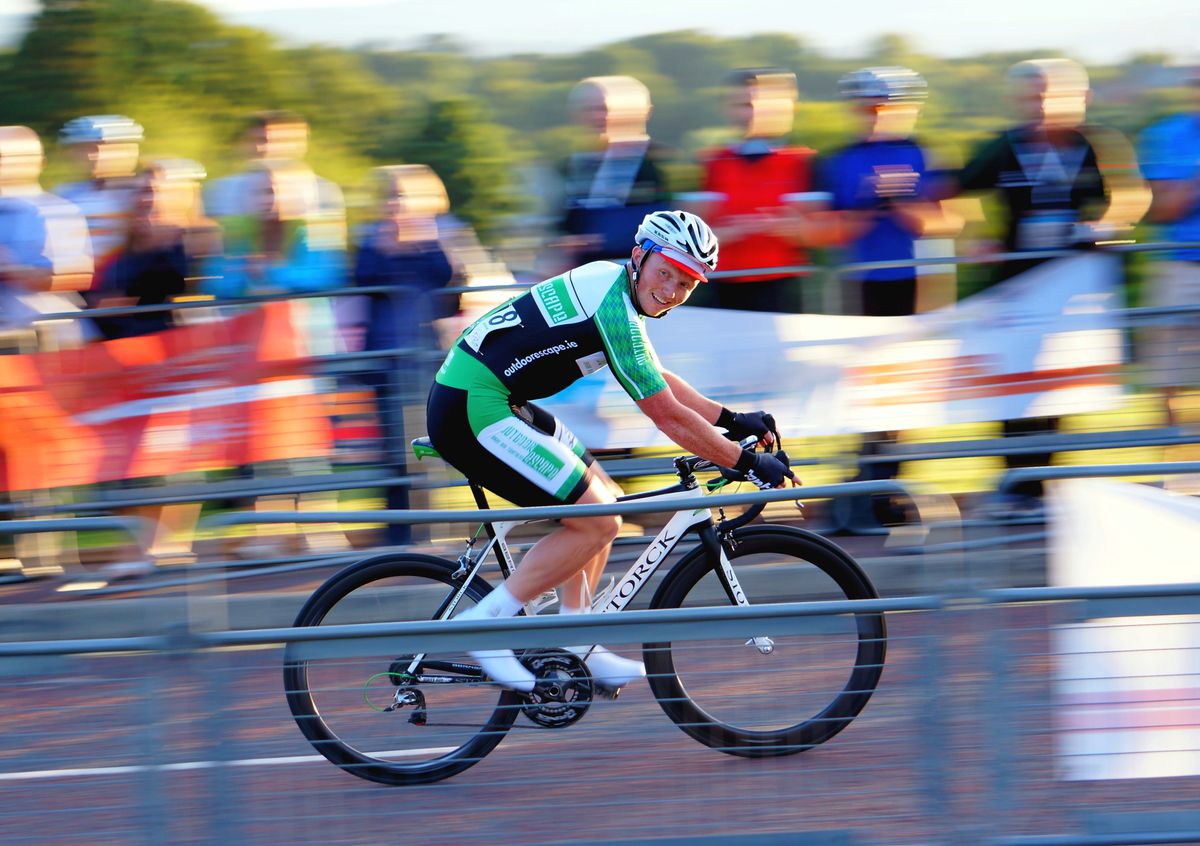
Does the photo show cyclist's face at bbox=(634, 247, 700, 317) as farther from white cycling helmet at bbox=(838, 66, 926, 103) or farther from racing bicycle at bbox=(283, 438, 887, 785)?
white cycling helmet at bbox=(838, 66, 926, 103)

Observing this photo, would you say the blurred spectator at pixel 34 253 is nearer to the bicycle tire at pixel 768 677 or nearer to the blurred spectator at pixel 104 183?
the blurred spectator at pixel 104 183

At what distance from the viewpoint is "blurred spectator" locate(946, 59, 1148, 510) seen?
7352mm

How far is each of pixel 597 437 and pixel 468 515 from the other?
3.11 meters

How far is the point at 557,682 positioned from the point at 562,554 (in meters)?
0.48

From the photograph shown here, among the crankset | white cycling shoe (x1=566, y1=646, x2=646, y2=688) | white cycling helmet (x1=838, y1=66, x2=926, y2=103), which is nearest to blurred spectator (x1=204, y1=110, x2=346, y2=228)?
white cycling helmet (x1=838, y1=66, x2=926, y2=103)

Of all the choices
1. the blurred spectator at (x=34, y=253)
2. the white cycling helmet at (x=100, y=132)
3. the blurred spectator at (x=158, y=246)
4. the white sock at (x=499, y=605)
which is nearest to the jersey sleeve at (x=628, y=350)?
the white sock at (x=499, y=605)

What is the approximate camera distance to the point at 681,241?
514cm

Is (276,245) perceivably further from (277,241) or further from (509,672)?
(509,672)

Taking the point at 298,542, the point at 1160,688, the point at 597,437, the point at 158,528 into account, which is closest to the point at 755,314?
the point at 597,437

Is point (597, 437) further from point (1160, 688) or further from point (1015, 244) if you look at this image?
point (1160, 688)

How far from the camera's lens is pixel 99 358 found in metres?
7.34

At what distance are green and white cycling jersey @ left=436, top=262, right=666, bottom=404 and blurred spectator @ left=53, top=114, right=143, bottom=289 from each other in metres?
3.36

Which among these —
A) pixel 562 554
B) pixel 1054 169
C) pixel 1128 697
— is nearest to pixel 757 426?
pixel 562 554

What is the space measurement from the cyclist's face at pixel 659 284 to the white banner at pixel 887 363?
1921mm
